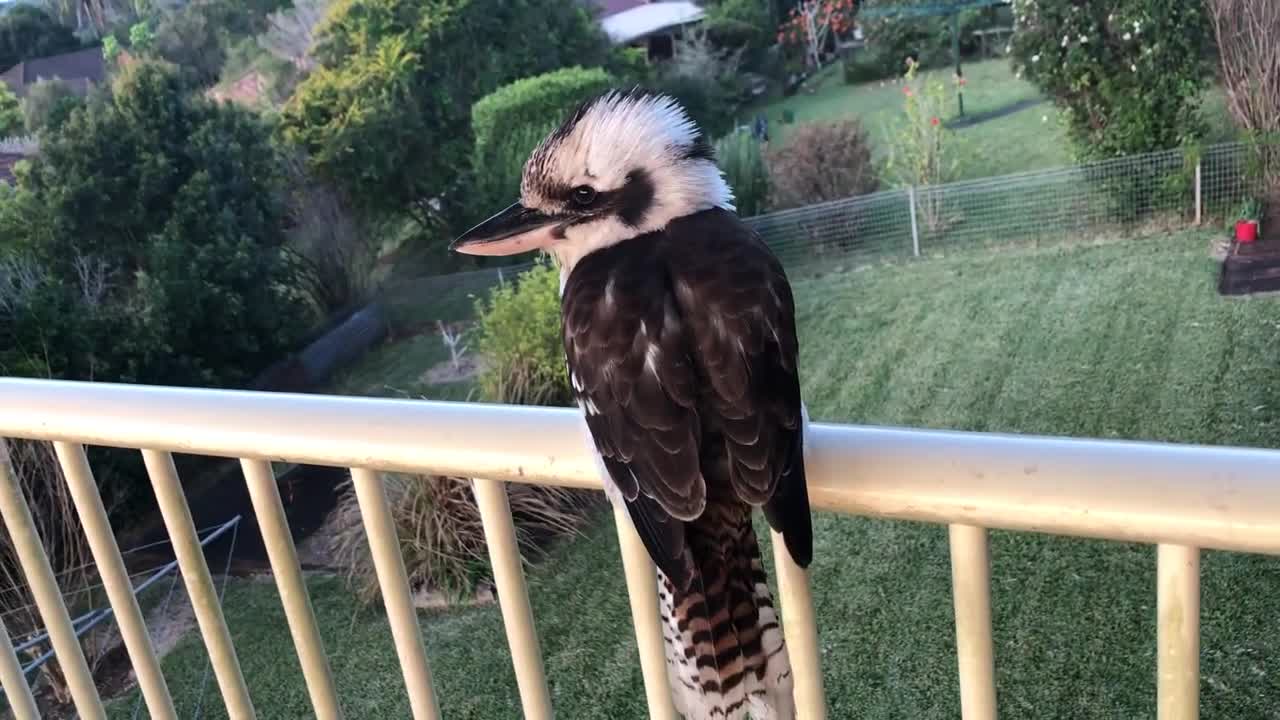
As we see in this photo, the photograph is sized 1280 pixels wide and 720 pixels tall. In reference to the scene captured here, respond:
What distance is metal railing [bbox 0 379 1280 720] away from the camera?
0.53 m

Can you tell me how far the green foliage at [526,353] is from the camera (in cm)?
348

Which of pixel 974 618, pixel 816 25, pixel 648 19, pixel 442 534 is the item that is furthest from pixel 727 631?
pixel 816 25

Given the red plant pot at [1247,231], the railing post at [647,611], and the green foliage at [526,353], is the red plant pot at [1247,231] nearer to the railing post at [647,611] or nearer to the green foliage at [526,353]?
the green foliage at [526,353]

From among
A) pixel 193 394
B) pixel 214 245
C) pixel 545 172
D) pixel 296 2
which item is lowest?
pixel 214 245

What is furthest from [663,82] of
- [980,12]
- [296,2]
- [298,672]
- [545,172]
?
[545,172]

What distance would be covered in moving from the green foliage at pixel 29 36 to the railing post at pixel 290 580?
3328 millimetres

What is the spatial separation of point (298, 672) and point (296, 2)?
4.05 metres

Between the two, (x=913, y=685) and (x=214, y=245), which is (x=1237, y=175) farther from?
(x=214, y=245)

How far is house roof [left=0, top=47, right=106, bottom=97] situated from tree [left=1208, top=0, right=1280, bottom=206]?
4.87m

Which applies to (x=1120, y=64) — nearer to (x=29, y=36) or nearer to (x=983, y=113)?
(x=983, y=113)

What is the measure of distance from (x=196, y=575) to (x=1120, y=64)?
5.44 m

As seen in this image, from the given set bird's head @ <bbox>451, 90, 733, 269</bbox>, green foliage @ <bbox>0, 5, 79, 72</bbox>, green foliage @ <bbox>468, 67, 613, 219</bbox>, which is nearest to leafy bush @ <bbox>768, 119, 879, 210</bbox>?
green foliage @ <bbox>468, 67, 613, 219</bbox>

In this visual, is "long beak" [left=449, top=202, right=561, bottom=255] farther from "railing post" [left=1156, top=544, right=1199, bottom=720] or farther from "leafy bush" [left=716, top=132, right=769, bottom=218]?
"leafy bush" [left=716, top=132, right=769, bottom=218]

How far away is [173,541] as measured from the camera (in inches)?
34.9
